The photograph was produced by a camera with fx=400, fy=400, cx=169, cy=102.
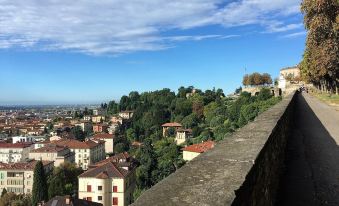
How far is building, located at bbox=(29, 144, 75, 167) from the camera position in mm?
84688

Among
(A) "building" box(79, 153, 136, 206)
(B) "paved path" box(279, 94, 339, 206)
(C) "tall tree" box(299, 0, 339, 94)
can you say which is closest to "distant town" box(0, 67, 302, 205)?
(A) "building" box(79, 153, 136, 206)

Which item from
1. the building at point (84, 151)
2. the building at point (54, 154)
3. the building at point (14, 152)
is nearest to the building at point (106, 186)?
the building at point (54, 154)

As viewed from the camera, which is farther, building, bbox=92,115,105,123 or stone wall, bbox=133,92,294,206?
building, bbox=92,115,105,123

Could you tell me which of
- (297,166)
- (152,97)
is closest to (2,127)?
(152,97)

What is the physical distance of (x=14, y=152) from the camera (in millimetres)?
100000

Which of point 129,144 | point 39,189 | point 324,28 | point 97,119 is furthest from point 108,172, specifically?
point 97,119

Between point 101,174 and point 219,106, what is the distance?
59.6 meters

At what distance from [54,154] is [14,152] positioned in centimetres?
2108

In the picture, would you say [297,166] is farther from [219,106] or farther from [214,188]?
[219,106]

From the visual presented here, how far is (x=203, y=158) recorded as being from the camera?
3508 millimetres

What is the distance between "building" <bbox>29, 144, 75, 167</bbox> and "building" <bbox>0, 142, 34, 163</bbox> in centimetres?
882

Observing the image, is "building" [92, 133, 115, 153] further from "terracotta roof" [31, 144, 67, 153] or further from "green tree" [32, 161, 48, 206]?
"green tree" [32, 161, 48, 206]

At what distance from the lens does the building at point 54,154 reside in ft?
278

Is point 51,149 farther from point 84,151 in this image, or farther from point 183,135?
point 183,135
